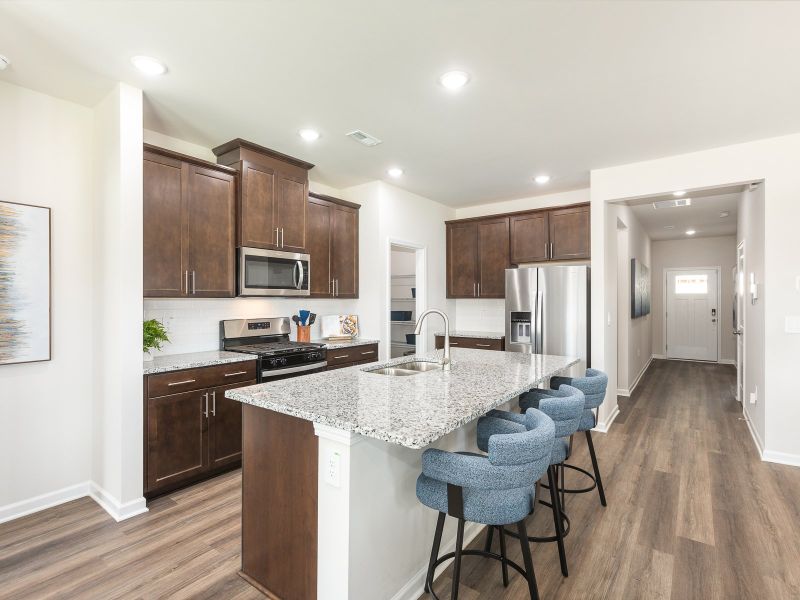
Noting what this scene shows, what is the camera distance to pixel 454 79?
2572 millimetres

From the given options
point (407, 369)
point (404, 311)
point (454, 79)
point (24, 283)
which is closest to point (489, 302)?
point (404, 311)

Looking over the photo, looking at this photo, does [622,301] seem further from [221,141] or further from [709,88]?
[221,141]

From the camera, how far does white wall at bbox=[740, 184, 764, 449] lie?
12.1 ft

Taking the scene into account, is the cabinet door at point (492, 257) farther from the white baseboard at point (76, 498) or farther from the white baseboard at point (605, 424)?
the white baseboard at point (76, 498)

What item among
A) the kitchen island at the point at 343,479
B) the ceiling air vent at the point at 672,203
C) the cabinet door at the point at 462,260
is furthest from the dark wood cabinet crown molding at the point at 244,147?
the ceiling air vent at the point at 672,203

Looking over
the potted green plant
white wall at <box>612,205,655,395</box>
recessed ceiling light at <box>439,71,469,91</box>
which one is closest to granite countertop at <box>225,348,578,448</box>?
the potted green plant

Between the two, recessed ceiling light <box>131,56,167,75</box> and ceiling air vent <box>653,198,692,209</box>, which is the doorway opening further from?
recessed ceiling light <box>131,56,167,75</box>

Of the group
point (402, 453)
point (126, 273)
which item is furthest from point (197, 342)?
point (402, 453)

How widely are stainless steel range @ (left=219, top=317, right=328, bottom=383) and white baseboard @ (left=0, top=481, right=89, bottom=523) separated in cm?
135

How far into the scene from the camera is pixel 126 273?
8.86 feet

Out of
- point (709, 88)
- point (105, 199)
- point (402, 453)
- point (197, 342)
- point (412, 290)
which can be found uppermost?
point (709, 88)

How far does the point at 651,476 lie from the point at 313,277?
342 cm

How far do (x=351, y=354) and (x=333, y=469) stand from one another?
109 inches

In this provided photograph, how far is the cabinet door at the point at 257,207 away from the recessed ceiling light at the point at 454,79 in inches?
72.2
